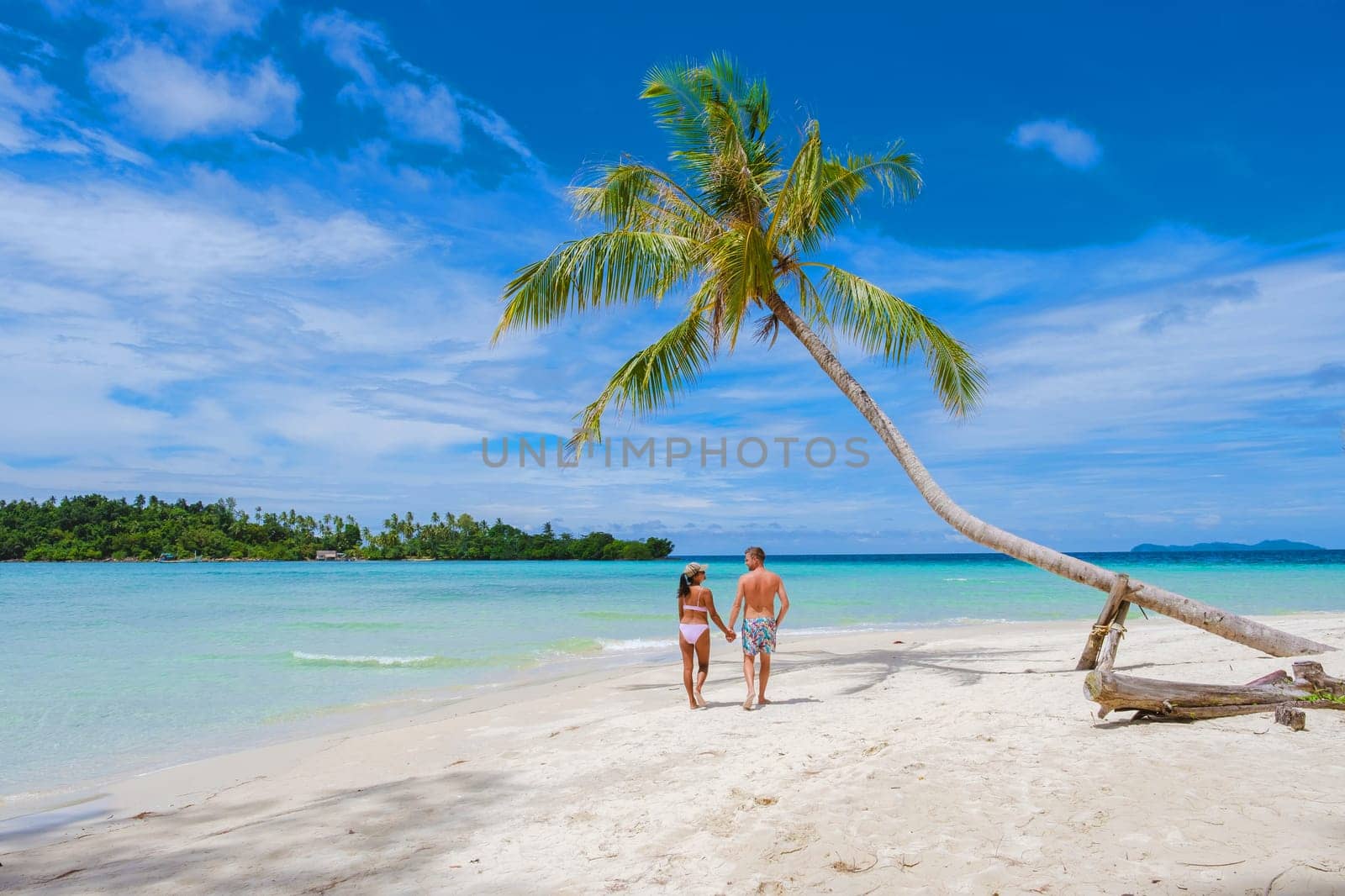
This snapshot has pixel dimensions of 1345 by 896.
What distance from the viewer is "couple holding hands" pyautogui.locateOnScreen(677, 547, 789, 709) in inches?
274

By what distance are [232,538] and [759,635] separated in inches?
3025

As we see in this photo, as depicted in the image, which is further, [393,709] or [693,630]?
[393,709]

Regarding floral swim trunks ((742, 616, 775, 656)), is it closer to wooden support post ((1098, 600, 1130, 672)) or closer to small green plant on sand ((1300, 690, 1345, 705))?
wooden support post ((1098, 600, 1130, 672))

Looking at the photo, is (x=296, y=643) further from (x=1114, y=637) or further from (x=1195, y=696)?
(x=1195, y=696)

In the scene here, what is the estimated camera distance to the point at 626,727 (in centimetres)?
650

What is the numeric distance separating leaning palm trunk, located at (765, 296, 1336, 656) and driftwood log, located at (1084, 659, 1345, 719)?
1.48 meters

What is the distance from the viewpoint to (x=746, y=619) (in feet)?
23.4

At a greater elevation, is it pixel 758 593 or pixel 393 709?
pixel 758 593

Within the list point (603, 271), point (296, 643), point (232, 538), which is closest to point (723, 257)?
point (603, 271)

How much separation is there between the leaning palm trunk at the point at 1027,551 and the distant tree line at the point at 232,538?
232 feet

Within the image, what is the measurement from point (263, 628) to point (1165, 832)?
18.5 m

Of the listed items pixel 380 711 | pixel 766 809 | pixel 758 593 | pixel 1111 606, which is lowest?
pixel 380 711

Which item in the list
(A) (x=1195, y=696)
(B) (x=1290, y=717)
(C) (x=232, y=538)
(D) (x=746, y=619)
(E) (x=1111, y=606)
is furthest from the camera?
(C) (x=232, y=538)

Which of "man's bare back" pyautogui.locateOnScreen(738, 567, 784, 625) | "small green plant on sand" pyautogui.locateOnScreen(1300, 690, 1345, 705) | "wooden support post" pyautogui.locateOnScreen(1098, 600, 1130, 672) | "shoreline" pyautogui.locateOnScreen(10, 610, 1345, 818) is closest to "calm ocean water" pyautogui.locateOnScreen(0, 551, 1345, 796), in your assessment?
"shoreline" pyautogui.locateOnScreen(10, 610, 1345, 818)
